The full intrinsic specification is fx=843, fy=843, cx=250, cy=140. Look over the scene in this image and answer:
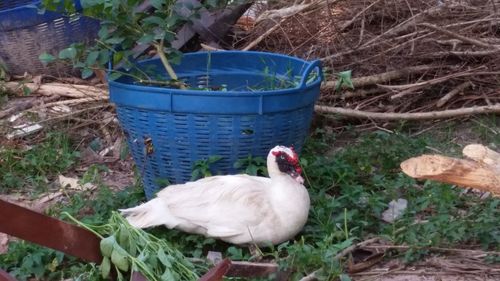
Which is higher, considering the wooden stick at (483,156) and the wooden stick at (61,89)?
the wooden stick at (483,156)

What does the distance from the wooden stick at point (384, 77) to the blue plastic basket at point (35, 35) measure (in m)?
2.03

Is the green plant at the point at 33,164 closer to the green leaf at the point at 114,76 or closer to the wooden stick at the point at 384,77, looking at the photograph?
the green leaf at the point at 114,76

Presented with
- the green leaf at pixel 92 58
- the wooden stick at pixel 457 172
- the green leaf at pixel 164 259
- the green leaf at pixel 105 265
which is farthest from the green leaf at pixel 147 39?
the wooden stick at pixel 457 172

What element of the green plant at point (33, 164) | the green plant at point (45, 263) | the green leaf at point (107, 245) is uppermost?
the green leaf at point (107, 245)

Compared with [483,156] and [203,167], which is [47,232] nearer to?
[203,167]

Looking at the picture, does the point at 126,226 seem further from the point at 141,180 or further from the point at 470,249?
the point at 470,249

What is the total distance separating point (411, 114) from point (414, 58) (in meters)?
0.54

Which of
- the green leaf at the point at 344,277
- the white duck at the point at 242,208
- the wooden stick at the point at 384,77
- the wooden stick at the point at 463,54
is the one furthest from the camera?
the wooden stick at the point at 384,77

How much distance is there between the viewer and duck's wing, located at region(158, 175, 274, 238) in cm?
351

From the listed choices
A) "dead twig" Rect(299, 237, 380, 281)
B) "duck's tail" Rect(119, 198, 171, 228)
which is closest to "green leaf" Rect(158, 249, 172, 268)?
"duck's tail" Rect(119, 198, 171, 228)

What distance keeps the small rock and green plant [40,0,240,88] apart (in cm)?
118

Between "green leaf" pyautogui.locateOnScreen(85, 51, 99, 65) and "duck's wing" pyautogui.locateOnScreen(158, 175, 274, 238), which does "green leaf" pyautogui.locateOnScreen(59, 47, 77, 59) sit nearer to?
"green leaf" pyautogui.locateOnScreen(85, 51, 99, 65)

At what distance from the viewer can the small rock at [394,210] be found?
378 cm

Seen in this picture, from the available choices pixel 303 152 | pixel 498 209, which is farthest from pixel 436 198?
pixel 303 152
